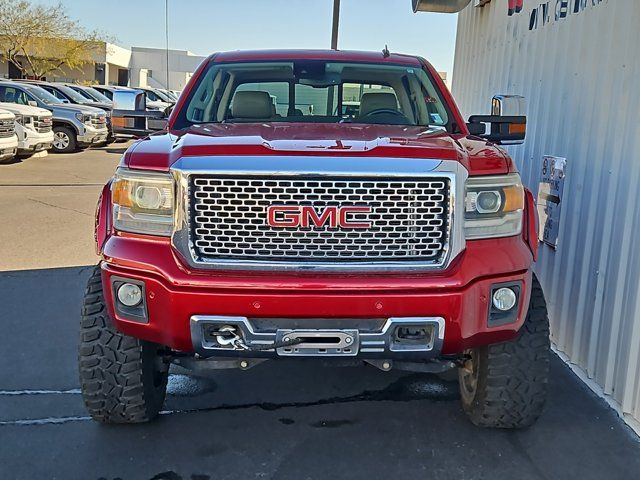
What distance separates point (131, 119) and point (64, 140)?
1542 centimetres

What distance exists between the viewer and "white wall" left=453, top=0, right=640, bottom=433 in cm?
380

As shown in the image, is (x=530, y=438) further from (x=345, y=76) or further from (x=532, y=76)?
(x=532, y=76)

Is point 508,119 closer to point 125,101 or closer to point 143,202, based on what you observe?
point 143,202

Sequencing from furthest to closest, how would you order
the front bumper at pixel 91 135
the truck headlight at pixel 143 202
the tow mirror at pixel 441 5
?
1. the front bumper at pixel 91 135
2. the tow mirror at pixel 441 5
3. the truck headlight at pixel 143 202

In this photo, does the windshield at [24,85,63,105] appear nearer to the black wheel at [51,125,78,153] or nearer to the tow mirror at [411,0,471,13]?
the black wheel at [51,125,78,153]

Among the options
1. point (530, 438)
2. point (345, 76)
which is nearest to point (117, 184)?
point (345, 76)

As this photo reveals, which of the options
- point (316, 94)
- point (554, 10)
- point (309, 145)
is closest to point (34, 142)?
point (316, 94)

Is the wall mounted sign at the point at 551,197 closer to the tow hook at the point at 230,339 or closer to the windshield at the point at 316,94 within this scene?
the windshield at the point at 316,94

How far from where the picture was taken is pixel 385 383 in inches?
166

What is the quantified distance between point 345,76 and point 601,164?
5.63 feet

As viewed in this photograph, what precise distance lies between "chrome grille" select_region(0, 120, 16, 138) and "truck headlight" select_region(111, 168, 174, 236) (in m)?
11.7

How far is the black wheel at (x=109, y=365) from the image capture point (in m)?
3.28

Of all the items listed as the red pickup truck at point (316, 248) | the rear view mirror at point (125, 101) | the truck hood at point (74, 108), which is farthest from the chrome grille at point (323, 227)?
the truck hood at point (74, 108)

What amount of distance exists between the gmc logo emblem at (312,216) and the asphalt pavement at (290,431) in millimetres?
1178
